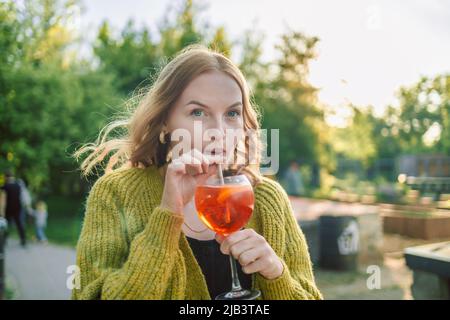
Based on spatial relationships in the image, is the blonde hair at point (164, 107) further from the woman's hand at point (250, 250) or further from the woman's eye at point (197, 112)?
the woman's hand at point (250, 250)

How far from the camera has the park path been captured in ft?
19.0

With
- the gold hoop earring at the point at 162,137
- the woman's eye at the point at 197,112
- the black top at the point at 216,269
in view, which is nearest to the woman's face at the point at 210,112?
the woman's eye at the point at 197,112

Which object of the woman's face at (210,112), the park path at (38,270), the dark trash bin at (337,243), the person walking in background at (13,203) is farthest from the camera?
the person walking in background at (13,203)

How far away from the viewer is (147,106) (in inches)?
74.6

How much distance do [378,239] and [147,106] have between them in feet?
20.6

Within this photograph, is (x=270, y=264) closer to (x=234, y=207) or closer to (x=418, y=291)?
(x=234, y=207)

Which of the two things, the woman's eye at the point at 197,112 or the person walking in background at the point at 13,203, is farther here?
the person walking in background at the point at 13,203

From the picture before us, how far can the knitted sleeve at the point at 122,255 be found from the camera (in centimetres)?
145

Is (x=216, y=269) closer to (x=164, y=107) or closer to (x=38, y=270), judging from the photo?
(x=164, y=107)

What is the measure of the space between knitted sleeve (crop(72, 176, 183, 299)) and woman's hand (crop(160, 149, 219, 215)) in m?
0.04

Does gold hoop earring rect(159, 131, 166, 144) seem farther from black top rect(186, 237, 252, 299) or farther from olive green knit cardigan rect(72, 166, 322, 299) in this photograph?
black top rect(186, 237, 252, 299)

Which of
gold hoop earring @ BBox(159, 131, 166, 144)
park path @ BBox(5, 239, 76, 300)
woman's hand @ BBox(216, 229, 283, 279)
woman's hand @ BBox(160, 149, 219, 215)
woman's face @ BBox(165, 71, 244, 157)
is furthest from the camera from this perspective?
park path @ BBox(5, 239, 76, 300)

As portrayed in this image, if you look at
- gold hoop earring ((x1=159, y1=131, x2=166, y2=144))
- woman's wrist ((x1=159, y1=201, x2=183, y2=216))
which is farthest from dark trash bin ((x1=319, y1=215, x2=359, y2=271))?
woman's wrist ((x1=159, y1=201, x2=183, y2=216))
